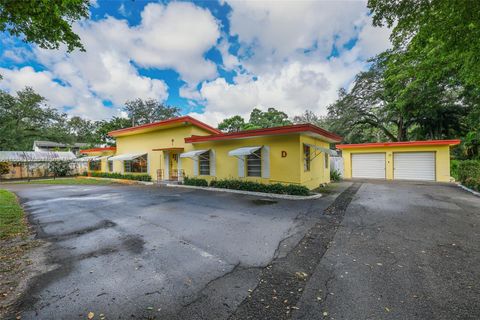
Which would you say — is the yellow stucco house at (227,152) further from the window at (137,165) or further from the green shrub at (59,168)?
the green shrub at (59,168)

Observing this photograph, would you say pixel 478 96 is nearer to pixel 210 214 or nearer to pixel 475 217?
pixel 475 217

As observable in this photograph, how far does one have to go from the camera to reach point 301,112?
42469 mm

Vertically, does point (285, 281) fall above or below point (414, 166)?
below

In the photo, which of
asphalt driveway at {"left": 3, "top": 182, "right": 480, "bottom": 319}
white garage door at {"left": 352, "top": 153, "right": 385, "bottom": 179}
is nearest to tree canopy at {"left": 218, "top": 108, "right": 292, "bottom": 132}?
white garage door at {"left": 352, "top": 153, "right": 385, "bottom": 179}

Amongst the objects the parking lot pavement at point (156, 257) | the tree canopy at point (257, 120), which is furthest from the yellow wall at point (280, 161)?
the tree canopy at point (257, 120)

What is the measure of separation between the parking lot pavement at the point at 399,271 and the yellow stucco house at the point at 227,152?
4425 millimetres

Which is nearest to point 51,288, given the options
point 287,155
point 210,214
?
point 210,214

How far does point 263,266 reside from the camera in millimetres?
3166

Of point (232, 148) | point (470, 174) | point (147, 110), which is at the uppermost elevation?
point (147, 110)

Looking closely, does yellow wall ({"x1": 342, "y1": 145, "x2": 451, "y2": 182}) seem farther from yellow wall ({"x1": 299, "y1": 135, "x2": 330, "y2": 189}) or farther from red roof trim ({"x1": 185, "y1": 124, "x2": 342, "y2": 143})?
red roof trim ({"x1": 185, "y1": 124, "x2": 342, "y2": 143})

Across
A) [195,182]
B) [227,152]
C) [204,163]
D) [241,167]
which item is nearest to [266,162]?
[241,167]

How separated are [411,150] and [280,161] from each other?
36.4 feet

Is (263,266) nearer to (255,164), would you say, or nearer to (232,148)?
(255,164)

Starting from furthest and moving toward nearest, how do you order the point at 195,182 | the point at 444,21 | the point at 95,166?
the point at 95,166
the point at 195,182
the point at 444,21
